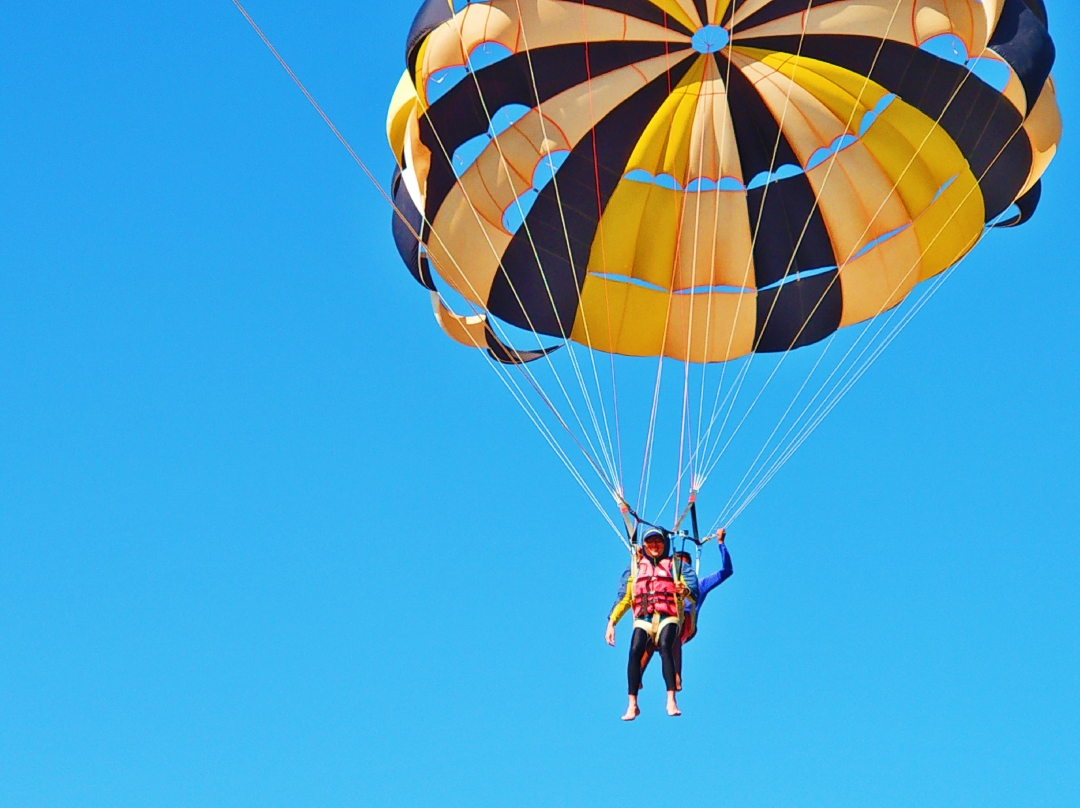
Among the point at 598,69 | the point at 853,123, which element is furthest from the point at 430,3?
the point at 853,123

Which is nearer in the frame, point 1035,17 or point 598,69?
point 1035,17

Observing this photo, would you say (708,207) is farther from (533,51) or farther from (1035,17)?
(1035,17)

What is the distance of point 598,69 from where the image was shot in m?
12.4

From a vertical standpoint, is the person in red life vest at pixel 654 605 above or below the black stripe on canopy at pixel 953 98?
below

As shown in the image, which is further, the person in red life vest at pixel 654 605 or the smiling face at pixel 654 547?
the smiling face at pixel 654 547

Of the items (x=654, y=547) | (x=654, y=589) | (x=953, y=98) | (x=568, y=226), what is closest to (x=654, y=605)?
(x=654, y=589)

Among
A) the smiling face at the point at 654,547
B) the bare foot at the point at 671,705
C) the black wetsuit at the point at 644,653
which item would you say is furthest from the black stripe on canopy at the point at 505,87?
the bare foot at the point at 671,705

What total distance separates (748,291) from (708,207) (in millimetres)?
697

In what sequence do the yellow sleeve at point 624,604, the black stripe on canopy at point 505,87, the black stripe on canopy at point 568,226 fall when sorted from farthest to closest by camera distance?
1. the black stripe on canopy at point 568,226
2. the black stripe on canopy at point 505,87
3. the yellow sleeve at point 624,604

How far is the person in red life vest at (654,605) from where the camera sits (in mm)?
10617

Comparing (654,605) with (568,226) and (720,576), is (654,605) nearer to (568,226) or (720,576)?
(720,576)

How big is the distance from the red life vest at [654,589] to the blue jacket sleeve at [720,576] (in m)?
0.27

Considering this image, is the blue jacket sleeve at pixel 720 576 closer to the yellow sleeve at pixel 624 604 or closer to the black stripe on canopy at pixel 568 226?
the yellow sleeve at pixel 624 604

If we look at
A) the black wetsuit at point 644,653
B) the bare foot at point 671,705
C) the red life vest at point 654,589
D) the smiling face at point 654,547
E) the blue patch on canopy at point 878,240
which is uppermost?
the blue patch on canopy at point 878,240
